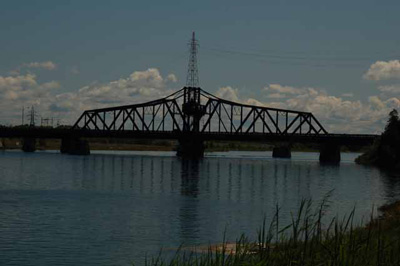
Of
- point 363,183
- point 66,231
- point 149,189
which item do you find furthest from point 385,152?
point 66,231

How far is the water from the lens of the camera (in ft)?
126

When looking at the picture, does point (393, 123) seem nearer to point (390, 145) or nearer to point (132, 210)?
point (390, 145)

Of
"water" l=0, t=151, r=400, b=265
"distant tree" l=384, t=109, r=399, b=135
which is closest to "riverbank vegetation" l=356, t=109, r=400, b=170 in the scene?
"distant tree" l=384, t=109, r=399, b=135

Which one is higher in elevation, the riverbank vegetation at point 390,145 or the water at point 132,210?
the riverbank vegetation at point 390,145

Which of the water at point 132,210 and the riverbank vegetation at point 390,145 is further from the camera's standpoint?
the riverbank vegetation at point 390,145

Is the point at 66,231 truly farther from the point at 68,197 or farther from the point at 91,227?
the point at 68,197

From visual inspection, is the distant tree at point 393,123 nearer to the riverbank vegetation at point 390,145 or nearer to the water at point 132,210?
the riverbank vegetation at point 390,145

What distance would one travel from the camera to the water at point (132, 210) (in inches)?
1512

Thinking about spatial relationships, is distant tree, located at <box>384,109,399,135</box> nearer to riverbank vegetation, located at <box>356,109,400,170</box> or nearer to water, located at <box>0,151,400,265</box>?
riverbank vegetation, located at <box>356,109,400,170</box>

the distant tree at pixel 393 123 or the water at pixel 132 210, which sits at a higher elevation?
the distant tree at pixel 393 123

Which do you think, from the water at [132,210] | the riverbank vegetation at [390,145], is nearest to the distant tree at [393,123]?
the riverbank vegetation at [390,145]

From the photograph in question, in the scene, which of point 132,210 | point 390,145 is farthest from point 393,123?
point 132,210

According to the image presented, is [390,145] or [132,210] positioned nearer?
[132,210]

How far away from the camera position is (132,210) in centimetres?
5931
